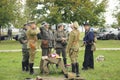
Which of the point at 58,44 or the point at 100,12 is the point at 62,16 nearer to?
the point at 100,12

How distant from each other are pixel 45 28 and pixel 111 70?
3.22m

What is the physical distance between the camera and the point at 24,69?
1603 centimetres

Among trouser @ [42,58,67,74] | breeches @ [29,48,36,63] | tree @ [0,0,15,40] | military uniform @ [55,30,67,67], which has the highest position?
tree @ [0,0,15,40]

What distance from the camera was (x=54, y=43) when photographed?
15.9 meters

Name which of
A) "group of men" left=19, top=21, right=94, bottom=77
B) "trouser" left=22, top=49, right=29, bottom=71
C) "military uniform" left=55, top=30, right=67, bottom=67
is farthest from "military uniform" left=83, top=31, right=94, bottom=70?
"trouser" left=22, top=49, right=29, bottom=71

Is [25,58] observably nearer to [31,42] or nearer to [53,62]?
[31,42]

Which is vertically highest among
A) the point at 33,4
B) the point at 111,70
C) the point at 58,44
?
the point at 33,4

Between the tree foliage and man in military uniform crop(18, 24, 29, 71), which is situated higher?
the tree foliage

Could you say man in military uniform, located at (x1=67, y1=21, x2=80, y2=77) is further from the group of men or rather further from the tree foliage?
the tree foliage

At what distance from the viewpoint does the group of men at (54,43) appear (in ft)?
47.8

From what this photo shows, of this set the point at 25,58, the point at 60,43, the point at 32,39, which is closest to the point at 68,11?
the point at 60,43

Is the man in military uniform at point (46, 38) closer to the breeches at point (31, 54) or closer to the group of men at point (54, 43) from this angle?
the group of men at point (54, 43)

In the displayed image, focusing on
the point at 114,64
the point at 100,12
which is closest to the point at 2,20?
the point at 100,12

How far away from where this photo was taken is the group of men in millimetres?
14559
